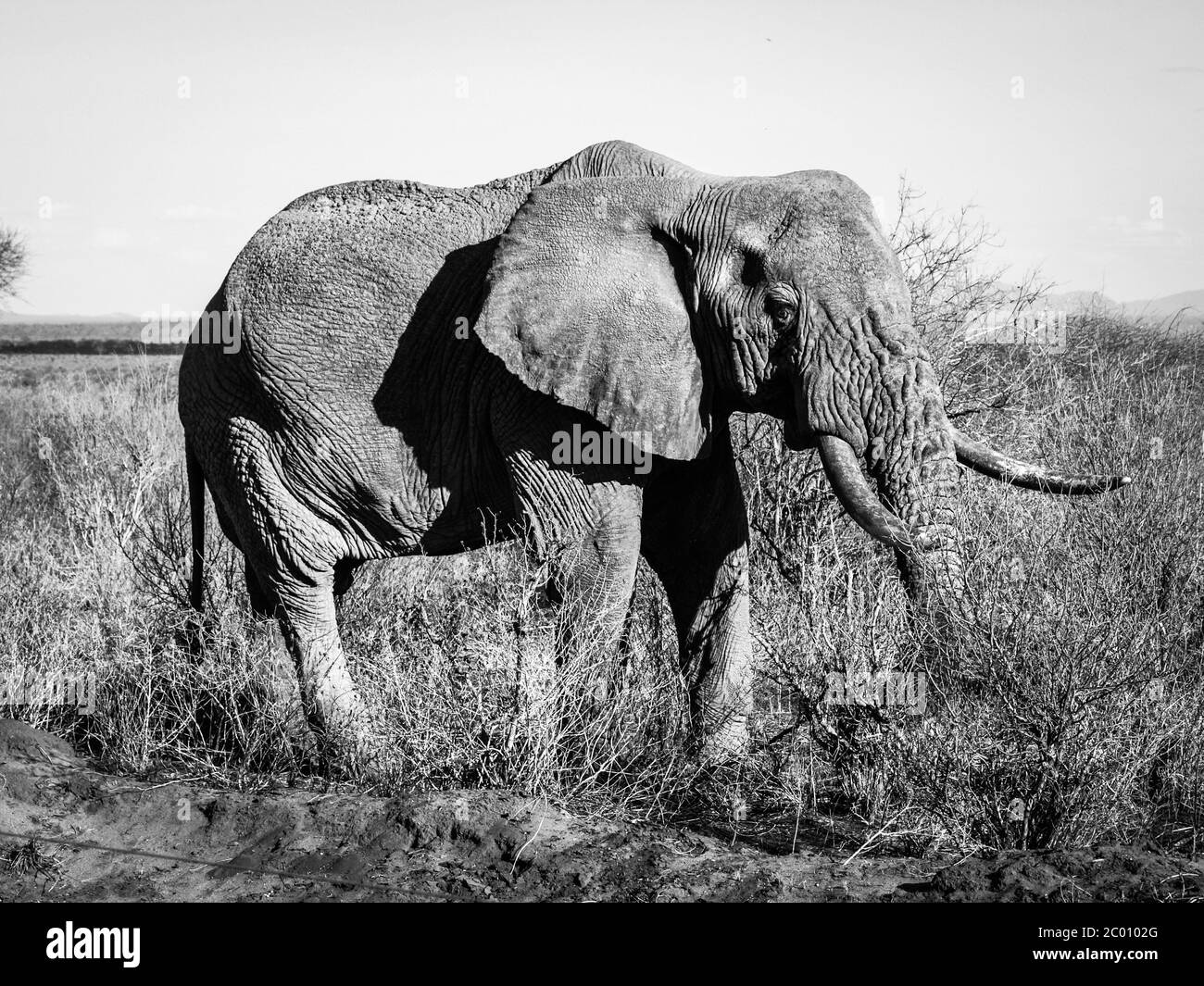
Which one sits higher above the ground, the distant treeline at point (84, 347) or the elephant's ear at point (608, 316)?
the elephant's ear at point (608, 316)

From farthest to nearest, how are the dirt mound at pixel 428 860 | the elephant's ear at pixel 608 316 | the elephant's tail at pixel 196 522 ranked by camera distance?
the elephant's tail at pixel 196 522 < the elephant's ear at pixel 608 316 < the dirt mound at pixel 428 860

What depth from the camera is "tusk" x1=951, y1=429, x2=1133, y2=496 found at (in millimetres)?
5398

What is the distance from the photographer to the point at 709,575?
6.10m

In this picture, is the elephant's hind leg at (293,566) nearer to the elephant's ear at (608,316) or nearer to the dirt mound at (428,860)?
the dirt mound at (428,860)

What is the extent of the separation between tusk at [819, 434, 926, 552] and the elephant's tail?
3.36 m

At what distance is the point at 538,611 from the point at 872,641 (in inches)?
53.9

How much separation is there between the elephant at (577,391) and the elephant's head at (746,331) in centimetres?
1

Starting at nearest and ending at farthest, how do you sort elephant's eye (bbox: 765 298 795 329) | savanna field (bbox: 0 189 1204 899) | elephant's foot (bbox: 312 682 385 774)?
savanna field (bbox: 0 189 1204 899) < elephant's eye (bbox: 765 298 795 329) < elephant's foot (bbox: 312 682 385 774)

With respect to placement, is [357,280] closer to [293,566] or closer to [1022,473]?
[293,566]

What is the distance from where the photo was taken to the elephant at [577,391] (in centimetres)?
525

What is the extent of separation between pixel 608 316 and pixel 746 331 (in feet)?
1.85

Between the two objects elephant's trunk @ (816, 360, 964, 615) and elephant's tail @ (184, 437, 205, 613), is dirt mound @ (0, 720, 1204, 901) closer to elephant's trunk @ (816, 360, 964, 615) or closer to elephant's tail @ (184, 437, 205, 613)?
elephant's trunk @ (816, 360, 964, 615)

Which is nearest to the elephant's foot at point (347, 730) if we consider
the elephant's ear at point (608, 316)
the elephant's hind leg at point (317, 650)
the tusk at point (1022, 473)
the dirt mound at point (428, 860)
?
the elephant's hind leg at point (317, 650)

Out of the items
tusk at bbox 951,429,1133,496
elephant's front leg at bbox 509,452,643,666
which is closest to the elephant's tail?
elephant's front leg at bbox 509,452,643,666
